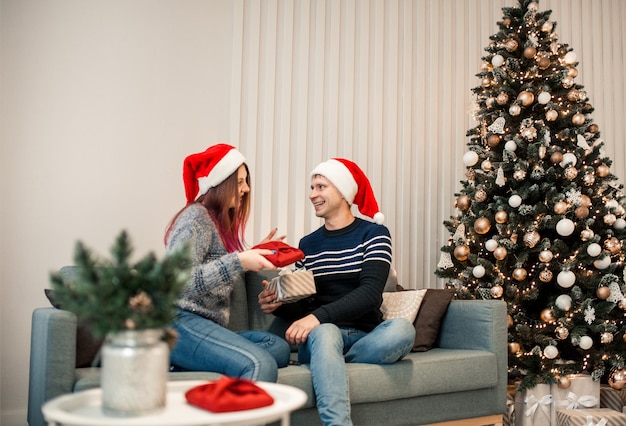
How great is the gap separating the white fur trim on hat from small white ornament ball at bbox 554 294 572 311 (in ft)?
4.16

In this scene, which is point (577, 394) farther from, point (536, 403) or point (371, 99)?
point (371, 99)

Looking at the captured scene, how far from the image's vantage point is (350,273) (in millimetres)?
2805

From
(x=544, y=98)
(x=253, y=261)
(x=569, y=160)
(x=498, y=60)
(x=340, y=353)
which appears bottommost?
(x=340, y=353)

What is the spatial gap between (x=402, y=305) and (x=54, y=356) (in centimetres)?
155

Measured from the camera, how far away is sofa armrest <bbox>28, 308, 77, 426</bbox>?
205cm

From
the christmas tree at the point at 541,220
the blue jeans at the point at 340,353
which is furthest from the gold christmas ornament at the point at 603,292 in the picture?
the blue jeans at the point at 340,353

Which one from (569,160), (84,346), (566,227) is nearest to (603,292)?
(566,227)

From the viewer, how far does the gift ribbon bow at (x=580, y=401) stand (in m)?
3.38

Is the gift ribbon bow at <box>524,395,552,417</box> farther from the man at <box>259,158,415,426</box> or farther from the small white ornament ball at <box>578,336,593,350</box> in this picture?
the man at <box>259,158,415,426</box>

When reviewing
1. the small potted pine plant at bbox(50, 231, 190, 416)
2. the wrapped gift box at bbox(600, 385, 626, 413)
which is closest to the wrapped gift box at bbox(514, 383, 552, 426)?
the wrapped gift box at bbox(600, 385, 626, 413)

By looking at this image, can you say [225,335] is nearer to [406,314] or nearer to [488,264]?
[406,314]

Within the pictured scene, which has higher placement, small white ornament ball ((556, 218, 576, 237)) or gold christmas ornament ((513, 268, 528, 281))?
small white ornament ball ((556, 218, 576, 237))

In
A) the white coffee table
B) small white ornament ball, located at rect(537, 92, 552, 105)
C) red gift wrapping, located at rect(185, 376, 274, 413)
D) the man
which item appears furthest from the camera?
small white ornament ball, located at rect(537, 92, 552, 105)

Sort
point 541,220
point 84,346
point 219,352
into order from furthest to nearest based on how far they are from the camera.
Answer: point 541,220
point 84,346
point 219,352
